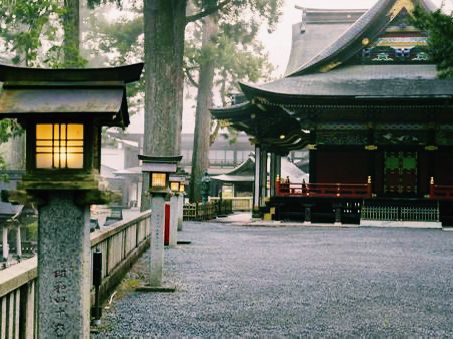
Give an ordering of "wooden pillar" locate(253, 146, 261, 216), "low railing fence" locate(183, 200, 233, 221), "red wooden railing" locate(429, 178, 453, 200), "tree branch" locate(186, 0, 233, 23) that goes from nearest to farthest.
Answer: "red wooden railing" locate(429, 178, 453, 200)
"tree branch" locate(186, 0, 233, 23)
"wooden pillar" locate(253, 146, 261, 216)
"low railing fence" locate(183, 200, 233, 221)

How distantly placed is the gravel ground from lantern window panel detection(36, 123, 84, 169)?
102 inches

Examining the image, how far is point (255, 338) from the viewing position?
6680mm

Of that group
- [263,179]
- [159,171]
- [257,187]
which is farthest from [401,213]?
[159,171]

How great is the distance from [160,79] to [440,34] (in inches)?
387

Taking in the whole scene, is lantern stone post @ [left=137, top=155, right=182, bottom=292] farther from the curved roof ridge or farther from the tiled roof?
the curved roof ridge

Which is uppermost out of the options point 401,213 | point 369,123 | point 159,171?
point 369,123

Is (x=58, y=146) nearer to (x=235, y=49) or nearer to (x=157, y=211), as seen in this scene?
(x=157, y=211)

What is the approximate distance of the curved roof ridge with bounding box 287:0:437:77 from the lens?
26531 millimetres

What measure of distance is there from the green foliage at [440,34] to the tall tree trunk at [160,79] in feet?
28.8

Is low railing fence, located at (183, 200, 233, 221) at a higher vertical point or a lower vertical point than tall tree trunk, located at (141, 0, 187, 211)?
lower

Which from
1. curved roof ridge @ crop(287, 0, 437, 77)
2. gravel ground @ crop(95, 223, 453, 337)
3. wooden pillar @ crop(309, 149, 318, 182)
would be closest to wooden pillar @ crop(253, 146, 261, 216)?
wooden pillar @ crop(309, 149, 318, 182)

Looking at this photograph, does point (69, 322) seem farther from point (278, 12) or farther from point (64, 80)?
point (278, 12)

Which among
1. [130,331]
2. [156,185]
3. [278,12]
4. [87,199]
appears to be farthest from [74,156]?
[278,12]

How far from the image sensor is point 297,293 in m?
9.45
